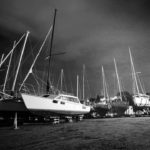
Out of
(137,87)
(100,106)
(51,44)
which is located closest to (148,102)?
(137,87)

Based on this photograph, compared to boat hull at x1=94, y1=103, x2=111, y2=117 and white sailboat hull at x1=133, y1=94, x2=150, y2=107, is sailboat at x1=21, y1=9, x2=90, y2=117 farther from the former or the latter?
white sailboat hull at x1=133, y1=94, x2=150, y2=107

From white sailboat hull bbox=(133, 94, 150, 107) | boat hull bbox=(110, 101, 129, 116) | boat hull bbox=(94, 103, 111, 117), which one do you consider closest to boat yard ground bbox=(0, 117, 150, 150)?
boat hull bbox=(94, 103, 111, 117)

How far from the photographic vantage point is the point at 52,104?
81.4 feet

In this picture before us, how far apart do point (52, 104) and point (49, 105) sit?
61cm

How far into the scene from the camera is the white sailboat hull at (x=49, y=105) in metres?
22.3

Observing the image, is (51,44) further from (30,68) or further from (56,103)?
(56,103)

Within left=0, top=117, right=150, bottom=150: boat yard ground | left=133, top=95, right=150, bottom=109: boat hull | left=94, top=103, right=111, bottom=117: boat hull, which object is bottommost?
left=0, top=117, right=150, bottom=150: boat yard ground

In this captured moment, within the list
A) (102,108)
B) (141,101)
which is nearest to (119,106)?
(102,108)

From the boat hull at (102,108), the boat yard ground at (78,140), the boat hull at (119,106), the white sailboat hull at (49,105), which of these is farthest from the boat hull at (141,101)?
the boat yard ground at (78,140)

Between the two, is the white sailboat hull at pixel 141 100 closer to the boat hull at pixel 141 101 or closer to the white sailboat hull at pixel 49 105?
the boat hull at pixel 141 101

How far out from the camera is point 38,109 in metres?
23.1

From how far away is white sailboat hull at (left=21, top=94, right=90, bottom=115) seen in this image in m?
22.3

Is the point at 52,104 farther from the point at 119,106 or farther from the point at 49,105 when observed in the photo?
the point at 119,106

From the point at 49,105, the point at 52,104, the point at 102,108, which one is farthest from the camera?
the point at 102,108
